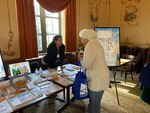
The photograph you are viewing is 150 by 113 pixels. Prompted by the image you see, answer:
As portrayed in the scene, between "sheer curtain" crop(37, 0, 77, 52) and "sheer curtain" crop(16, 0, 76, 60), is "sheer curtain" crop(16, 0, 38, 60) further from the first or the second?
"sheer curtain" crop(37, 0, 77, 52)

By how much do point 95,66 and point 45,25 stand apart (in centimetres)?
257

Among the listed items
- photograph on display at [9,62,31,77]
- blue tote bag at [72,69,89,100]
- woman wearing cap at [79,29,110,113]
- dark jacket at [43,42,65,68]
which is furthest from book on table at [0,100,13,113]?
dark jacket at [43,42,65,68]

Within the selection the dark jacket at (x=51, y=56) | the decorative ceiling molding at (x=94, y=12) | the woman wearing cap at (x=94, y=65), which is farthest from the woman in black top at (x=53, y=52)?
the decorative ceiling molding at (x=94, y=12)

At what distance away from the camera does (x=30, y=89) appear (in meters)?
1.78

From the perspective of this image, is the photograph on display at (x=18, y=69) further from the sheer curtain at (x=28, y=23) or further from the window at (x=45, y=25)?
the window at (x=45, y=25)

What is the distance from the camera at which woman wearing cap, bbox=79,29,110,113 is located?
68.2 inches

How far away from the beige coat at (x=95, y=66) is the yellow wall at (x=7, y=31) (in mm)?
2072

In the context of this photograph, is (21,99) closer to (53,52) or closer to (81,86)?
(81,86)

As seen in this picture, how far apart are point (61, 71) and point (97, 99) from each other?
2.91 ft

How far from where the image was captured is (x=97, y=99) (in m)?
1.90

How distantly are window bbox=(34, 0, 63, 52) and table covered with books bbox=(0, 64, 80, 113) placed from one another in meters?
1.76

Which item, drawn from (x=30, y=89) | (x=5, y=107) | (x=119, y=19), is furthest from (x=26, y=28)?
(x=119, y=19)

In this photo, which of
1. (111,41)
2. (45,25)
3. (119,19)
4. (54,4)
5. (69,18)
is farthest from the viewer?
(119,19)

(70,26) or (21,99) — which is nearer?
(21,99)
